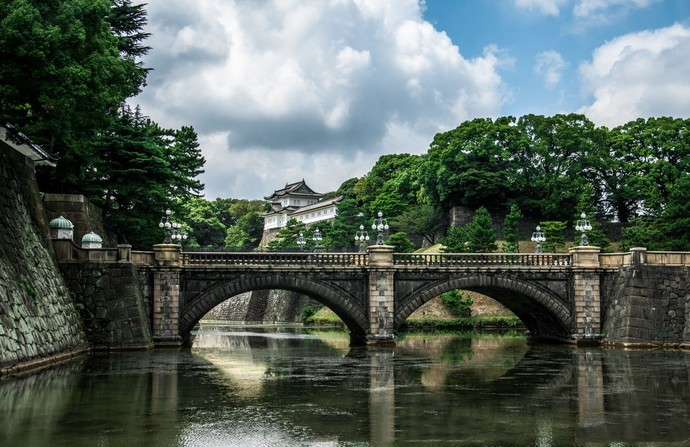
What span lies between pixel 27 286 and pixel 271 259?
1635 centimetres

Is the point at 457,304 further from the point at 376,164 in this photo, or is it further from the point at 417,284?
the point at 376,164

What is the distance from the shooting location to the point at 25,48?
84.0ft

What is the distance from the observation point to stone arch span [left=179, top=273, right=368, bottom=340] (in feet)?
136

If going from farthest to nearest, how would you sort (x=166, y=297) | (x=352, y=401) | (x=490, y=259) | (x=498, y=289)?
(x=498, y=289)
(x=490, y=259)
(x=166, y=297)
(x=352, y=401)

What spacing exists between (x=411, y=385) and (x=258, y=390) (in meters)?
5.37

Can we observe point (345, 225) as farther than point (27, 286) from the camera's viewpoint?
Yes

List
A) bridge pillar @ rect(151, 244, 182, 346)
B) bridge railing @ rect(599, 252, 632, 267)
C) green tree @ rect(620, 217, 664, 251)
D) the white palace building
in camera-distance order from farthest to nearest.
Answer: the white palace building < green tree @ rect(620, 217, 664, 251) < bridge railing @ rect(599, 252, 632, 267) < bridge pillar @ rect(151, 244, 182, 346)

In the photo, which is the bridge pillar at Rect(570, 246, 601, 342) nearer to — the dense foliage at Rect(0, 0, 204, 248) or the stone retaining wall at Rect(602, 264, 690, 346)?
the stone retaining wall at Rect(602, 264, 690, 346)

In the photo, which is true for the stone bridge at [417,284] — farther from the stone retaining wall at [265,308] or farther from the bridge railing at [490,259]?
the stone retaining wall at [265,308]

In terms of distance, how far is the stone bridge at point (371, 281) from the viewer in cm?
4088

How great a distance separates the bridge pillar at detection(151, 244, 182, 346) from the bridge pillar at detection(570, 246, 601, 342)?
2360 cm

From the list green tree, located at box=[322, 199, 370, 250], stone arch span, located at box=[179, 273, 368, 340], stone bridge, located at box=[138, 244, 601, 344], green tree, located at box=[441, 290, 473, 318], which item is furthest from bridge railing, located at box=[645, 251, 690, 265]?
green tree, located at box=[322, 199, 370, 250]

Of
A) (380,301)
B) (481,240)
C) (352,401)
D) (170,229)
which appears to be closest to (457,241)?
(481,240)

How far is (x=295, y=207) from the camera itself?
124 metres
